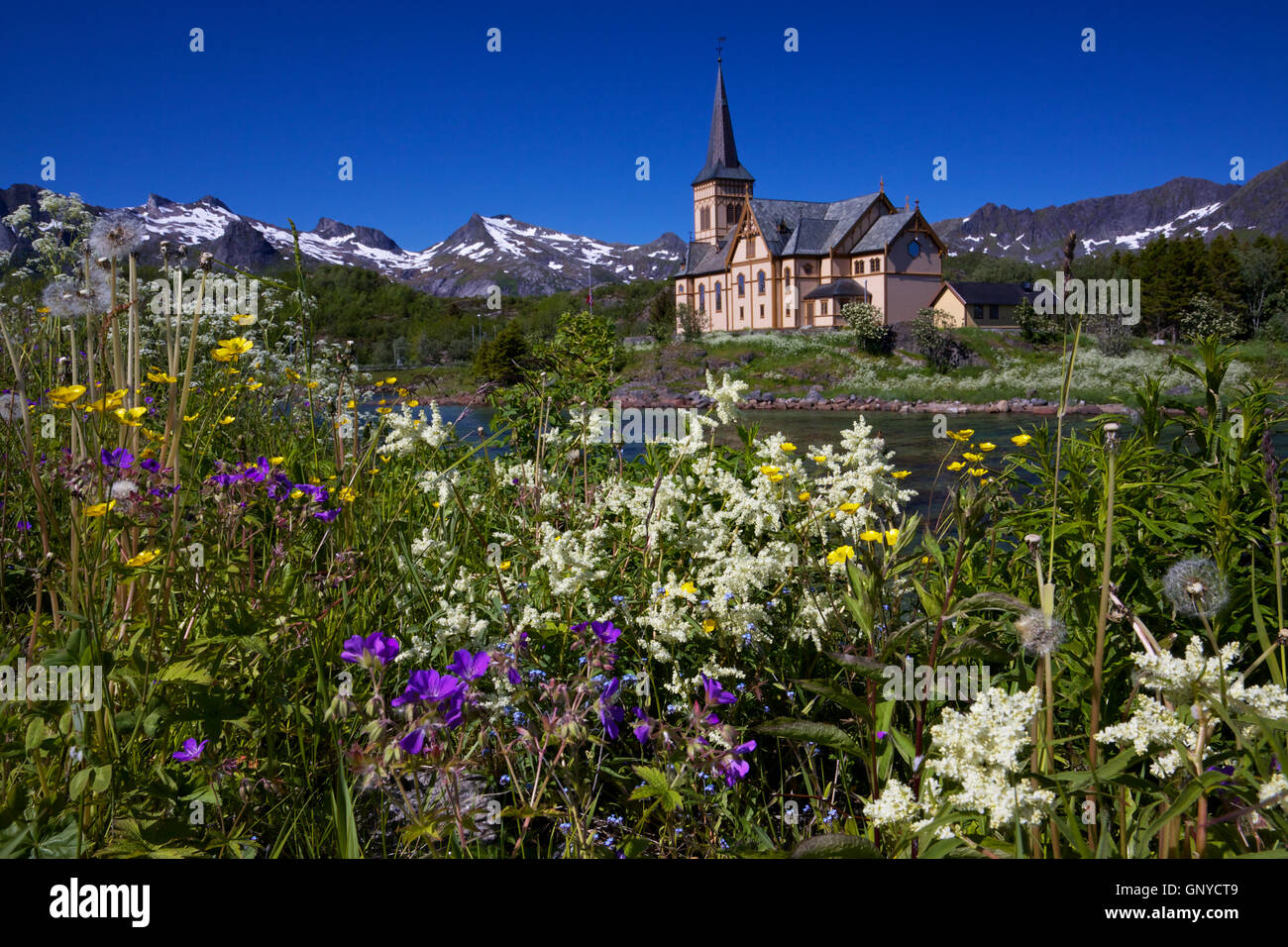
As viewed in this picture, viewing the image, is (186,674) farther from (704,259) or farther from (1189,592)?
(704,259)

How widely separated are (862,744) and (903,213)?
61270mm

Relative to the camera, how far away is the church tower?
74.1 meters

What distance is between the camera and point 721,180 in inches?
2913

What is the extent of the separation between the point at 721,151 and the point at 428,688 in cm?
7956

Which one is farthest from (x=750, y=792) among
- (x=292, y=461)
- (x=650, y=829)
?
(x=292, y=461)

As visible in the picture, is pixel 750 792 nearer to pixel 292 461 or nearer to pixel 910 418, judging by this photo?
pixel 292 461

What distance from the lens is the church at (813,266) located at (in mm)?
56469

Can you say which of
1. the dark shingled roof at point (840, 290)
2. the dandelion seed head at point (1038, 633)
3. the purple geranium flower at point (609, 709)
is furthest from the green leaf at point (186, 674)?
the dark shingled roof at point (840, 290)

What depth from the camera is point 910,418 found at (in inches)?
1147

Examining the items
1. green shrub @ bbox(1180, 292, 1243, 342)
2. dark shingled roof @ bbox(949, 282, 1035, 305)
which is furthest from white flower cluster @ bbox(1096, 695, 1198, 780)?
dark shingled roof @ bbox(949, 282, 1035, 305)

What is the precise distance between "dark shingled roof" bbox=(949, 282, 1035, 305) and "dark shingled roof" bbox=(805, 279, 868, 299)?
7412mm

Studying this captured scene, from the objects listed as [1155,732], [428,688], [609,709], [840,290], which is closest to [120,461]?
[428,688]

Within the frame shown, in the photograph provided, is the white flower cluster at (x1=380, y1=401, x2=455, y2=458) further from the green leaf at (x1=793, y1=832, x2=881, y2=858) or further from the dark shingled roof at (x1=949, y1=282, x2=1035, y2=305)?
the dark shingled roof at (x1=949, y1=282, x2=1035, y2=305)
